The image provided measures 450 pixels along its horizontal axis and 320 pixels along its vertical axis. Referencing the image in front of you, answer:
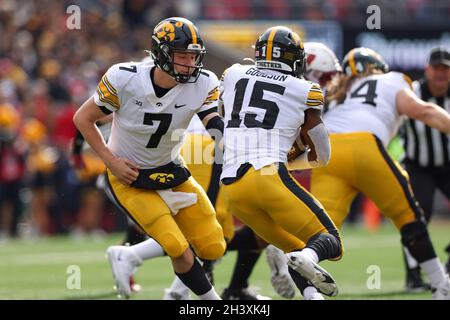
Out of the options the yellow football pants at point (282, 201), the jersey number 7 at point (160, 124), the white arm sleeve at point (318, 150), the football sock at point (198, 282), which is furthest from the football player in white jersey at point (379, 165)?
the jersey number 7 at point (160, 124)

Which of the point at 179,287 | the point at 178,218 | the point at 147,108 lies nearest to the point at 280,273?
the point at 179,287

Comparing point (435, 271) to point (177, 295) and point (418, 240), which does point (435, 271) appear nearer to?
point (418, 240)

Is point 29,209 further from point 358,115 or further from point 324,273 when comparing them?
point 324,273

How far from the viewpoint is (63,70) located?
15.3m

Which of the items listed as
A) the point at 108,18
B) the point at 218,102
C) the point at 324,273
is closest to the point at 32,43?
the point at 108,18

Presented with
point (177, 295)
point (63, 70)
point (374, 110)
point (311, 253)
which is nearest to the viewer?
point (311, 253)

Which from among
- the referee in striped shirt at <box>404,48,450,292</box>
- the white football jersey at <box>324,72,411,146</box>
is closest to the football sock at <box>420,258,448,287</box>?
the white football jersey at <box>324,72,411,146</box>

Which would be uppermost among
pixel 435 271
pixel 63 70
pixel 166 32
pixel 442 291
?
pixel 166 32

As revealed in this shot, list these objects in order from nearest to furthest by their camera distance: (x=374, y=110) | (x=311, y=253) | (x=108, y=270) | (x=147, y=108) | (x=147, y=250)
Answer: (x=311, y=253), (x=147, y=108), (x=147, y=250), (x=374, y=110), (x=108, y=270)

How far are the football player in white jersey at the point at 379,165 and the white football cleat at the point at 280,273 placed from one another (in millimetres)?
465

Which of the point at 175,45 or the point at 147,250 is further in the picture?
the point at 147,250

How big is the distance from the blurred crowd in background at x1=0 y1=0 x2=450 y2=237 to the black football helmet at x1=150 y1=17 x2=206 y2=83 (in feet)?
22.6

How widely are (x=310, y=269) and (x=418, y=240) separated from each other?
5.87 ft

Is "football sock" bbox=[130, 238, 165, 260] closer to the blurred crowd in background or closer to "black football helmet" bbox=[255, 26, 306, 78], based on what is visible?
"black football helmet" bbox=[255, 26, 306, 78]
